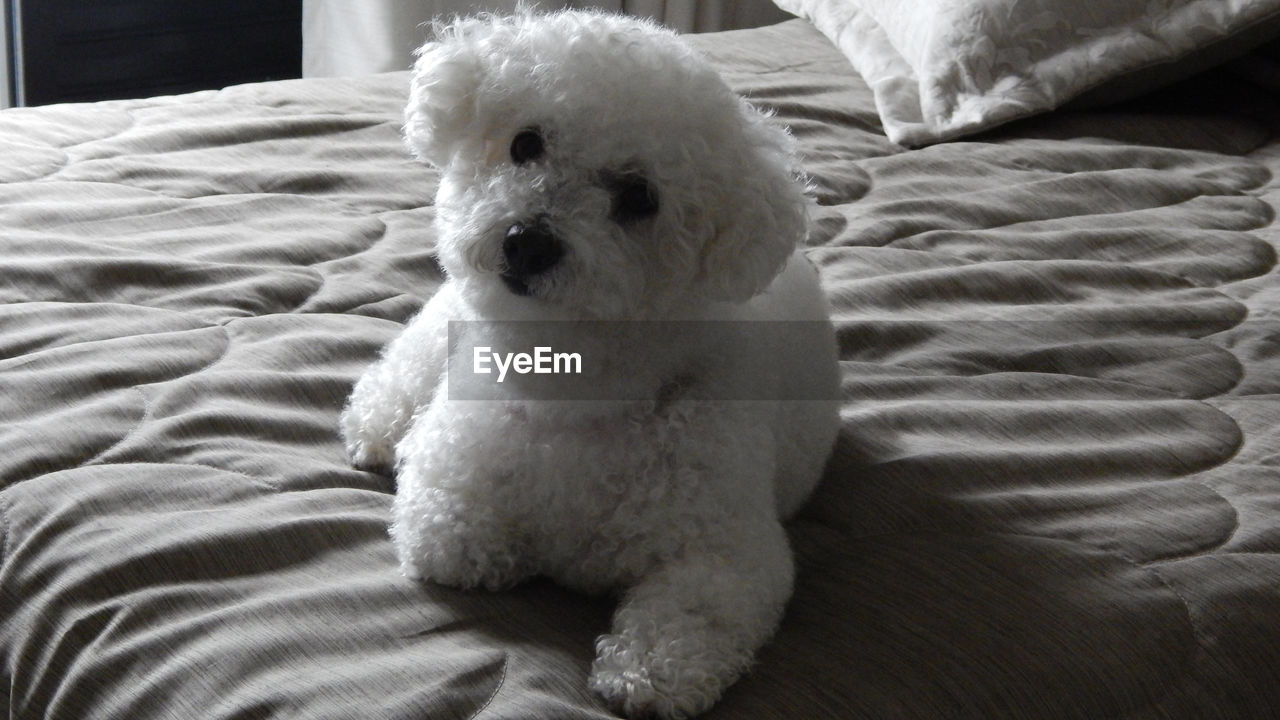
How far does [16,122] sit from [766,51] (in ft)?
3.85

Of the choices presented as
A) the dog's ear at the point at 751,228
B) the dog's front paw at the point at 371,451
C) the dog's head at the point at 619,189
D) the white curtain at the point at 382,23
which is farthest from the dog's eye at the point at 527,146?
the white curtain at the point at 382,23

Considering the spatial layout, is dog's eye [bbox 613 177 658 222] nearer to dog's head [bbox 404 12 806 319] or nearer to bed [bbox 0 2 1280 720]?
dog's head [bbox 404 12 806 319]

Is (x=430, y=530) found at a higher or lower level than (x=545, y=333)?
lower

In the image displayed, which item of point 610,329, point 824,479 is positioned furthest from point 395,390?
point 824,479

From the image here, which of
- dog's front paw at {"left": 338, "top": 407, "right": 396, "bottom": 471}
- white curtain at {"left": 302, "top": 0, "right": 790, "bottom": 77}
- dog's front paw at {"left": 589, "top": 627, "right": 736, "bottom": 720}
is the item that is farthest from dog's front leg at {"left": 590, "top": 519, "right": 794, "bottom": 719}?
white curtain at {"left": 302, "top": 0, "right": 790, "bottom": 77}

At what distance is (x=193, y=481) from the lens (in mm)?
959

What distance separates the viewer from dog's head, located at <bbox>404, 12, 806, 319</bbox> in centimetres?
86

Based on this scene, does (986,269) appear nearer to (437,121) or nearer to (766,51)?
(437,121)

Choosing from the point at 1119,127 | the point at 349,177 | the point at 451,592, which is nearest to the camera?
the point at 451,592

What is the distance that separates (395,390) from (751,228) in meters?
0.36

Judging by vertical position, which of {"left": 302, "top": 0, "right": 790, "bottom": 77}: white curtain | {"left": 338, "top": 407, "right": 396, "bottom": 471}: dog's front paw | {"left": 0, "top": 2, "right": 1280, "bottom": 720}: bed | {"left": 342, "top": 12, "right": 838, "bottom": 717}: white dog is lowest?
{"left": 302, "top": 0, "right": 790, "bottom": 77}: white curtain

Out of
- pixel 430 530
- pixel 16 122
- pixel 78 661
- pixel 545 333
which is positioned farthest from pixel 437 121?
pixel 16 122

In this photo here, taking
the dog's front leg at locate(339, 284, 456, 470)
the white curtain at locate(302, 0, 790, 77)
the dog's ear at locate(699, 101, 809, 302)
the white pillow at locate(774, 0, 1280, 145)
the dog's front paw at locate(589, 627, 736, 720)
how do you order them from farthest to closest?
the white curtain at locate(302, 0, 790, 77), the white pillow at locate(774, 0, 1280, 145), the dog's front leg at locate(339, 284, 456, 470), the dog's ear at locate(699, 101, 809, 302), the dog's front paw at locate(589, 627, 736, 720)

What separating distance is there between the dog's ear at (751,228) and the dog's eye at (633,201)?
5cm
